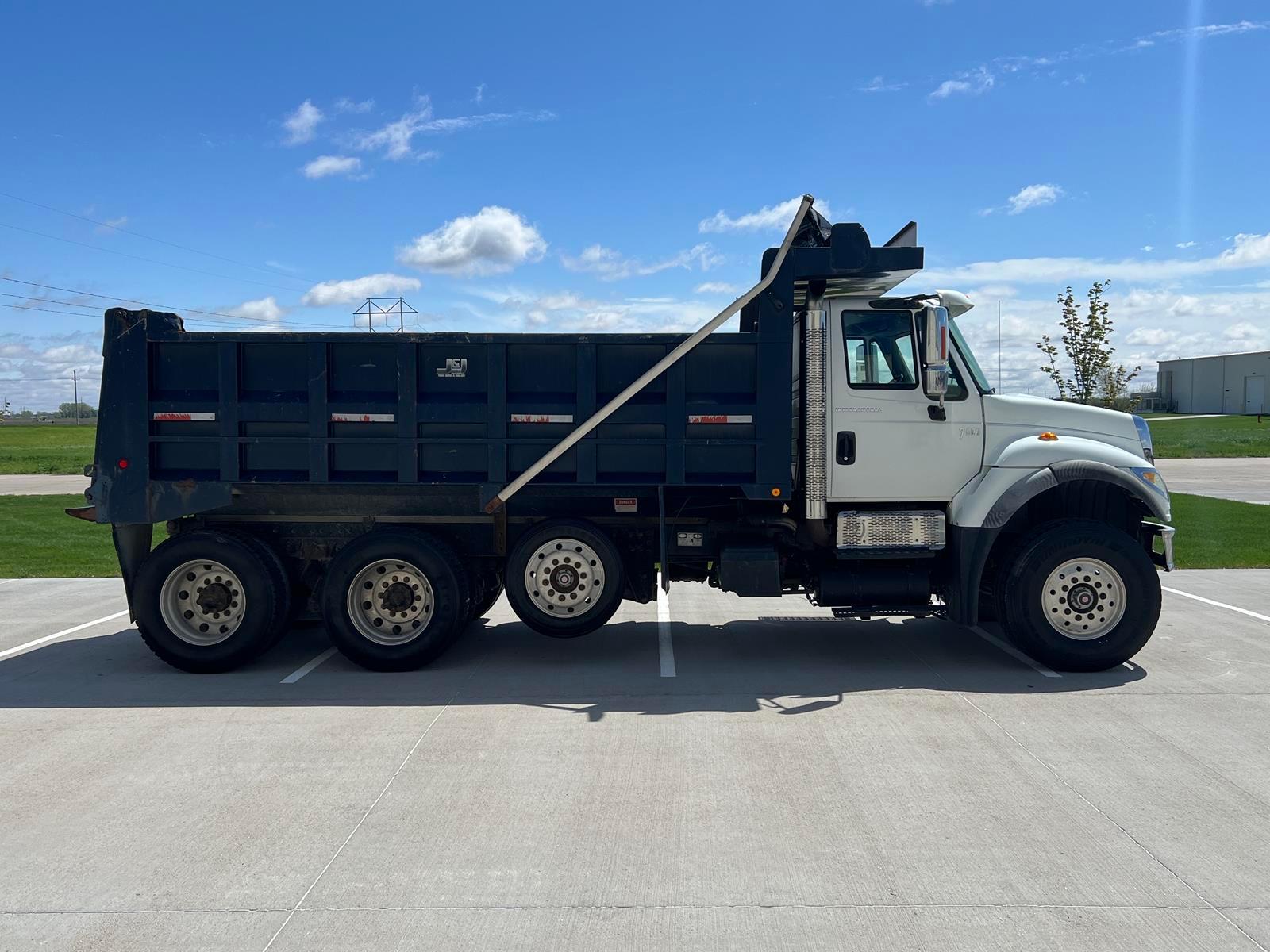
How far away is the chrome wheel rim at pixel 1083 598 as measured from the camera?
761 centimetres

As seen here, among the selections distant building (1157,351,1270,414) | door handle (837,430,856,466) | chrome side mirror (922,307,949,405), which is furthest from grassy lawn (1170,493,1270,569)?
distant building (1157,351,1270,414)

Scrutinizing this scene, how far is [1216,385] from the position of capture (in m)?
81.3

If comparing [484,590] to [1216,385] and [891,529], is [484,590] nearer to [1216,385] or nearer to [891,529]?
[891,529]

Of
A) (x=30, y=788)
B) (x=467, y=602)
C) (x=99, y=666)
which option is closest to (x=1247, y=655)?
(x=467, y=602)

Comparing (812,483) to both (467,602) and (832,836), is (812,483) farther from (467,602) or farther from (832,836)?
(832,836)

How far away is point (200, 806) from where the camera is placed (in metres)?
5.01

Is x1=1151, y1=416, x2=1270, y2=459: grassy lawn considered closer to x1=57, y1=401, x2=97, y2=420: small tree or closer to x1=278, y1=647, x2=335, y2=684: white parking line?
x1=278, y1=647, x2=335, y2=684: white parking line

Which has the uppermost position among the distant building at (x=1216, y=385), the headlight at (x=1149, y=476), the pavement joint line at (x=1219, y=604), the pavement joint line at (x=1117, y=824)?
the distant building at (x=1216, y=385)

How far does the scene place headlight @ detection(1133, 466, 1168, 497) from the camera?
299 inches

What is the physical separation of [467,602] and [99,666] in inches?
118

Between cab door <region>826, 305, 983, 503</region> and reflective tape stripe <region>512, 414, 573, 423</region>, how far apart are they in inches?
78.9

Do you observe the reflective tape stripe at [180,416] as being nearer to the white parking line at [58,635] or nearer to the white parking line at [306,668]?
the white parking line at [306,668]

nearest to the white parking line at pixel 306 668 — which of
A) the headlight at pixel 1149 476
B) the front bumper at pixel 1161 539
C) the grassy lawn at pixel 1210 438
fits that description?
the headlight at pixel 1149 476

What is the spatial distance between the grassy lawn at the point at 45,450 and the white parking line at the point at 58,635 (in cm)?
763
